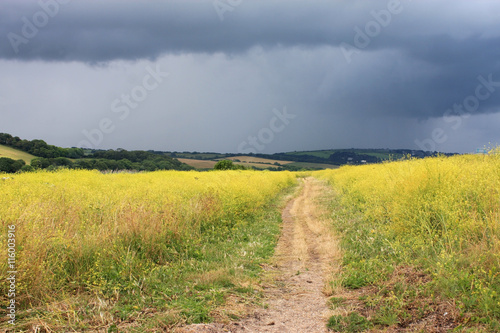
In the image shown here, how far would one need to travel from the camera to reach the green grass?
4523 millimetres

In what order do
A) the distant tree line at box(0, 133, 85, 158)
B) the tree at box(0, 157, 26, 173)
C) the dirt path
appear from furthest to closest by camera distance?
1. the distant tree line at box(0, 133, 85, 158)
2. the tree at box(0, 157, 26, 173)
3. the dirt path

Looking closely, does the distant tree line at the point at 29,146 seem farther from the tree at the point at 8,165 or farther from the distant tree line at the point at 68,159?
the tree at the point at 8,165

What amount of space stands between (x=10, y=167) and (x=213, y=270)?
91.4ft

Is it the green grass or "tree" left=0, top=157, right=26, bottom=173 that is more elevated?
"tree" left=0, top=157, right=26, bottom=173

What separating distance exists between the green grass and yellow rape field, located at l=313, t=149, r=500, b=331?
8.39 feet

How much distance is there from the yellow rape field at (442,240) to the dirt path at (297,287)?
64cm

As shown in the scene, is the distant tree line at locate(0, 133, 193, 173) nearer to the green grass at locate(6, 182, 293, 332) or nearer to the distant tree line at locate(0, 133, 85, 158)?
the distant tree line at locate(0, 133, 85, 158)

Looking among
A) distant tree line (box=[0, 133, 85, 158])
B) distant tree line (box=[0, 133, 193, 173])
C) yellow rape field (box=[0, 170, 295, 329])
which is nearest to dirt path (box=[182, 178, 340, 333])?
yellow rape field (box=[0, 170, 295, 329])

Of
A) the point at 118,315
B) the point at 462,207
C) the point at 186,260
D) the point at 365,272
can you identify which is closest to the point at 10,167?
the point at 186,260

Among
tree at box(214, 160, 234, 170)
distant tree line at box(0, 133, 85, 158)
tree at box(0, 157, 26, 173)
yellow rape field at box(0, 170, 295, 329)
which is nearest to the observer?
yellow rape field at box(0, 170, 295, 329)

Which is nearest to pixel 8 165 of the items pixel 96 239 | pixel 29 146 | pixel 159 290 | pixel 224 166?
pixel 29 146

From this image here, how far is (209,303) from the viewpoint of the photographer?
5199 millimetres

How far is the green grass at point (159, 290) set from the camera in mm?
4523

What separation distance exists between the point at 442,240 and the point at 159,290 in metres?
6.35
